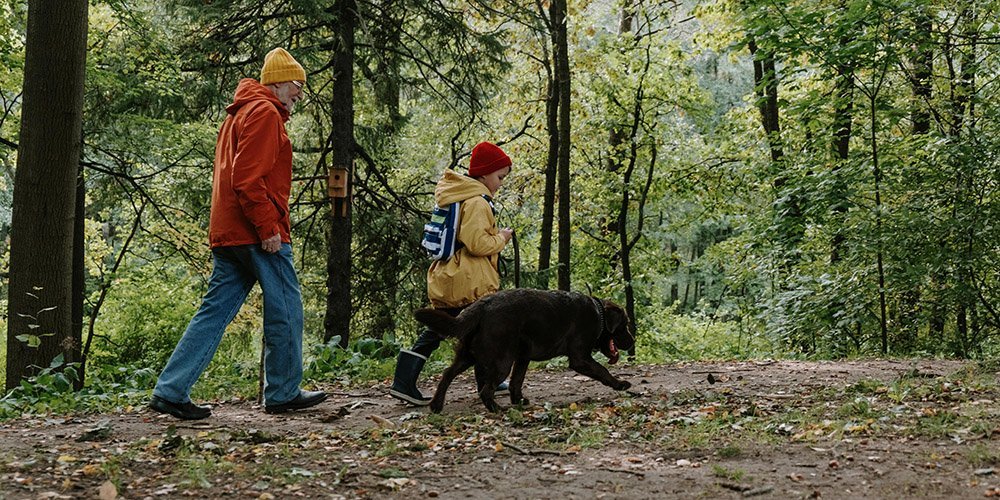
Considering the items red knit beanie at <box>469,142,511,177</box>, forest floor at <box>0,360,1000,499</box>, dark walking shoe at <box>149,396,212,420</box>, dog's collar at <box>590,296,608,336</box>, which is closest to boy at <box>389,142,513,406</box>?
red knit beanie at <box>469,142,511,177</box>

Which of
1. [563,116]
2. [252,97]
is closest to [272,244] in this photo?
[252,97]

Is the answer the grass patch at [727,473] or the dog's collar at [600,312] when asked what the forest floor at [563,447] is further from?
the dog's collar at [600,312]

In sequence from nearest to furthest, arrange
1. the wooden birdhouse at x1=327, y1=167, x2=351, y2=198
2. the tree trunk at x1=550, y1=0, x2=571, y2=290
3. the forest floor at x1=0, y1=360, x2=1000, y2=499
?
the forest floor at x1=0, y1=360, x2=1000, y2=499, the wooden birdhouse at x1=327, y1=167, x2=351, y2=198, the tree trunk at x1=550, y1=0, x2=571, y2=290

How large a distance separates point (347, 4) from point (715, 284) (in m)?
29.2

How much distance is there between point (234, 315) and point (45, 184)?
92.9 inches

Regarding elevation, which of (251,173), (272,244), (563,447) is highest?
(251,173)

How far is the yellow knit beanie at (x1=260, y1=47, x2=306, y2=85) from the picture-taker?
5.55 metres

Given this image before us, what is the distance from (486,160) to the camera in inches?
240

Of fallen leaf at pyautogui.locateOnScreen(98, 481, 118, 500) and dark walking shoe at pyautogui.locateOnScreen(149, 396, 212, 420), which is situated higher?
dark walking shoe at pyautogui.locateOnScreen(149, 396, 212, 420)

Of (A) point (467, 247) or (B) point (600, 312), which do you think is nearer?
(A) point (467, 247)

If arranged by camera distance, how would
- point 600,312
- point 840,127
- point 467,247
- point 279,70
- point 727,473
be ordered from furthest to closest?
point 840,127
point 600,312
point 467,247
point 279,70
point 727,473

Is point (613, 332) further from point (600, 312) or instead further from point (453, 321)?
point (453, 321)

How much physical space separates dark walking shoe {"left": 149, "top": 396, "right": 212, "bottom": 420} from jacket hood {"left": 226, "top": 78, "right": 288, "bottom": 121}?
6.39ft

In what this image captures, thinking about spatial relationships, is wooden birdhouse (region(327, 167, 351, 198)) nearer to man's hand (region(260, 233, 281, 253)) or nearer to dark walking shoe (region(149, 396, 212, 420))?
man's hand (region(260, 233, 281, 253))
